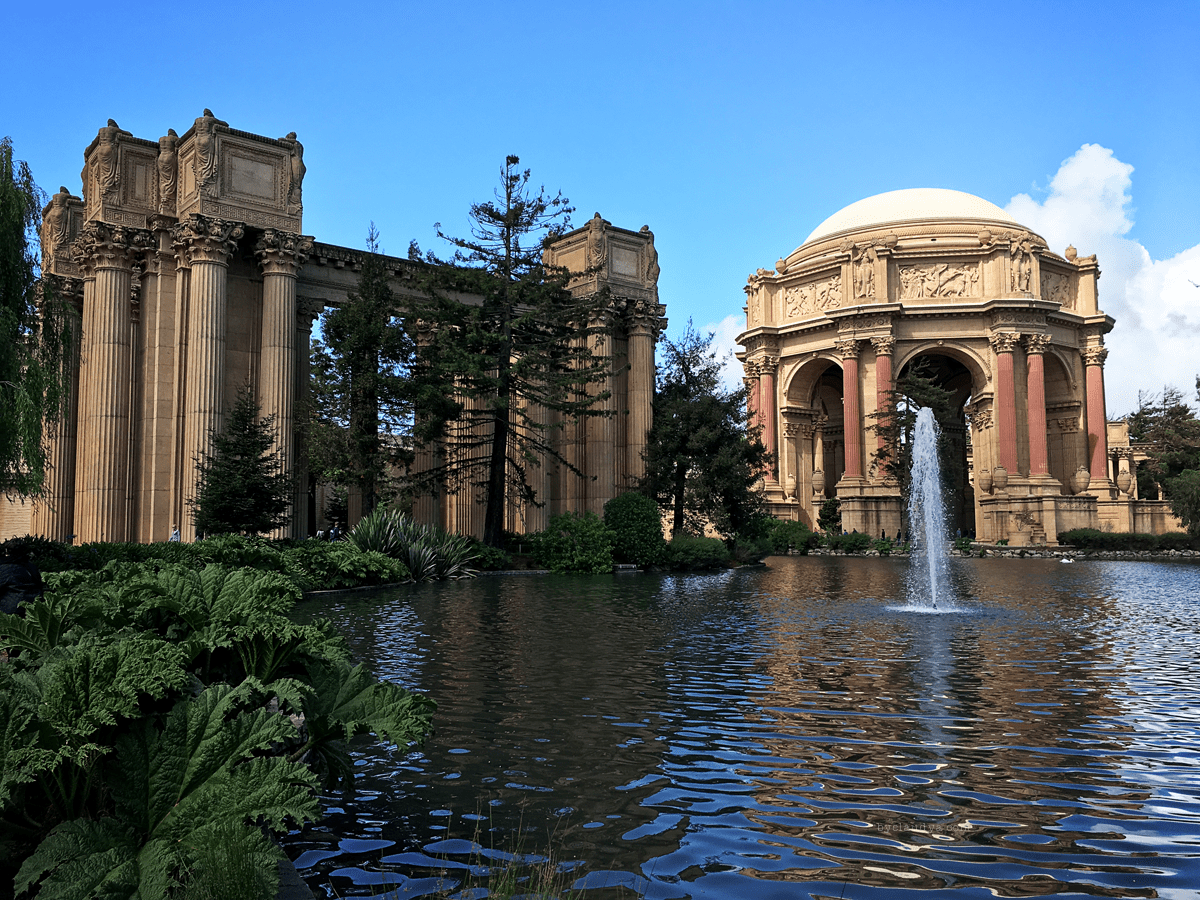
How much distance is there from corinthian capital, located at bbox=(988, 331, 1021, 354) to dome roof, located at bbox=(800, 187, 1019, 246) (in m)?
8.92

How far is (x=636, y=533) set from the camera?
28.0 m

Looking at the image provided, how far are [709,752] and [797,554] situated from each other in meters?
43.8

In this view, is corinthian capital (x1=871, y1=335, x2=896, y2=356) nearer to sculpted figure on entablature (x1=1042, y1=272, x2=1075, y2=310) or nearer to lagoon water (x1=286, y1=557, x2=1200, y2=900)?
sculpted figure on entablature (x1=1042, y1=272, x2=1075, y2=310)

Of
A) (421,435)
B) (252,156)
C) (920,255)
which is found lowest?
(421,435)

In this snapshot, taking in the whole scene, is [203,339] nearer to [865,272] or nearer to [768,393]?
[865,272]

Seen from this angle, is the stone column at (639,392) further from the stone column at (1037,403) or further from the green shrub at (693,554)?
the stone column at (1037,403)

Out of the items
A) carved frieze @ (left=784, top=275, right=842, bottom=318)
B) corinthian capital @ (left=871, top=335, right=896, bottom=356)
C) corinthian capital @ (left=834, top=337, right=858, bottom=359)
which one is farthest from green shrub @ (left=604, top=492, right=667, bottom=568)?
carved frieze @ (left=784, top=275, right=842, bottom=318)

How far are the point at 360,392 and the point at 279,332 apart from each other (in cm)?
282

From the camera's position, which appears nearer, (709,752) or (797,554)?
(709,752)

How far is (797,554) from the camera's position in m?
48.7

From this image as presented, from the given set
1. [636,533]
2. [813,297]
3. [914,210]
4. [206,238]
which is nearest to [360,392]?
[206,238]

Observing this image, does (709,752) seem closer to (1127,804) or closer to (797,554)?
(1127,804)

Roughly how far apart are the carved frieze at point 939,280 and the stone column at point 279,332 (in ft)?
144

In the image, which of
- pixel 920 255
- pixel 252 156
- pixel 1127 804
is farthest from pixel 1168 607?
pixel 920 255
